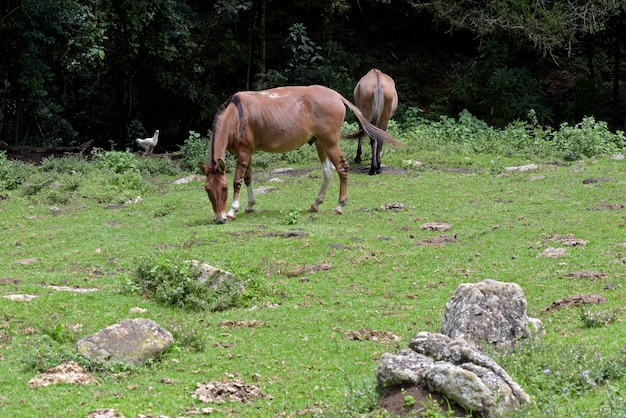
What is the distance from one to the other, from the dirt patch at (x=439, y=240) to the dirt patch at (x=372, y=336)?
3.70 m

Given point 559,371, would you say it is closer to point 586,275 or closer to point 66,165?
point 586,275

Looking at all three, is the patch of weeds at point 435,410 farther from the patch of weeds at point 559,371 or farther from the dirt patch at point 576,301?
the dirt patch at point 576,301

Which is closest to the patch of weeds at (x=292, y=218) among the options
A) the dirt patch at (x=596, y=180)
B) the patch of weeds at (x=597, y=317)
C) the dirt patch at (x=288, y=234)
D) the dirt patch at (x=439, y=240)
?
the dirt patch at (x=288, y=234)

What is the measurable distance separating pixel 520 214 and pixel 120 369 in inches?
Result: 313

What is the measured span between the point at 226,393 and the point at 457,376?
75.0 inches

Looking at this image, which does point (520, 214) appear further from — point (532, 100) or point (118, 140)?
point (118, 140)

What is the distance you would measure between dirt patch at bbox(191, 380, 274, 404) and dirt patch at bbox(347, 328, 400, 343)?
1.56m

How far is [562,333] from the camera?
7328mm

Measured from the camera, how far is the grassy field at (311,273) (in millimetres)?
6160

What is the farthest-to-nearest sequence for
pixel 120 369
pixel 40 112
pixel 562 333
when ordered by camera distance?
pixel 40 112
pixel 562 333
pixel 120 369

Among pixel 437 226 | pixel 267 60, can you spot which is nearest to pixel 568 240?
pixel 437 226

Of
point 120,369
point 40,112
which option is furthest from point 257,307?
point 40,112

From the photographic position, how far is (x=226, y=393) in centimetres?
634

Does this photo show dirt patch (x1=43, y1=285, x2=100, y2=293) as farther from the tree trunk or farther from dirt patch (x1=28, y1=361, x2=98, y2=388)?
the tree trunk
